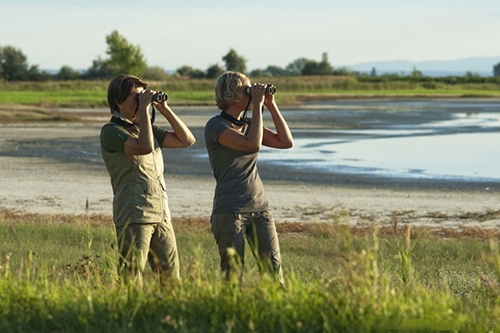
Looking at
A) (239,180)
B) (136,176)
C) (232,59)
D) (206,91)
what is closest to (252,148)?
(239,180)

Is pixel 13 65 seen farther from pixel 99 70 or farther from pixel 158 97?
pixel 158 97

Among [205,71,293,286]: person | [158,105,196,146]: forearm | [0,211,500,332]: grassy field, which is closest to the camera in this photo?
[0,211,500,332]: grassy field

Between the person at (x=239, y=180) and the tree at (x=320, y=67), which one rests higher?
the person at (x=239, y=180)

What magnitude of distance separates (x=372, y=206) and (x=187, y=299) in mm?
10667

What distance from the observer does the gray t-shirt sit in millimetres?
5969

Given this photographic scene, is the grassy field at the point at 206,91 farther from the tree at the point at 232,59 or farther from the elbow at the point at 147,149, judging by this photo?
the elbow at the point at 147,149

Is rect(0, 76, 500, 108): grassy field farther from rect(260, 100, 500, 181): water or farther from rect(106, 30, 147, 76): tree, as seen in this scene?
rect(260, 100, 500, 181): water

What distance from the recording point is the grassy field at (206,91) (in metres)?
63.5

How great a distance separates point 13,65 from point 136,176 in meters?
103

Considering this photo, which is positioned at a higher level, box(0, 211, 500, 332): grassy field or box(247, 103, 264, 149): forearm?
box(247, 103, 264, 149): forearm

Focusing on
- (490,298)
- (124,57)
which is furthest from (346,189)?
(124,57)

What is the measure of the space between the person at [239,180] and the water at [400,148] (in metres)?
14.1

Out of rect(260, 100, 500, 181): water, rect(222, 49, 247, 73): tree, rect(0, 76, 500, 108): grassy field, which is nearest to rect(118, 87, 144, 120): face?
rect(260, 100, 500, 181): water

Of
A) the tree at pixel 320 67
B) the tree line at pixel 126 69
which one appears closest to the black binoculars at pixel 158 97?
the tree line at pixel 126 69
